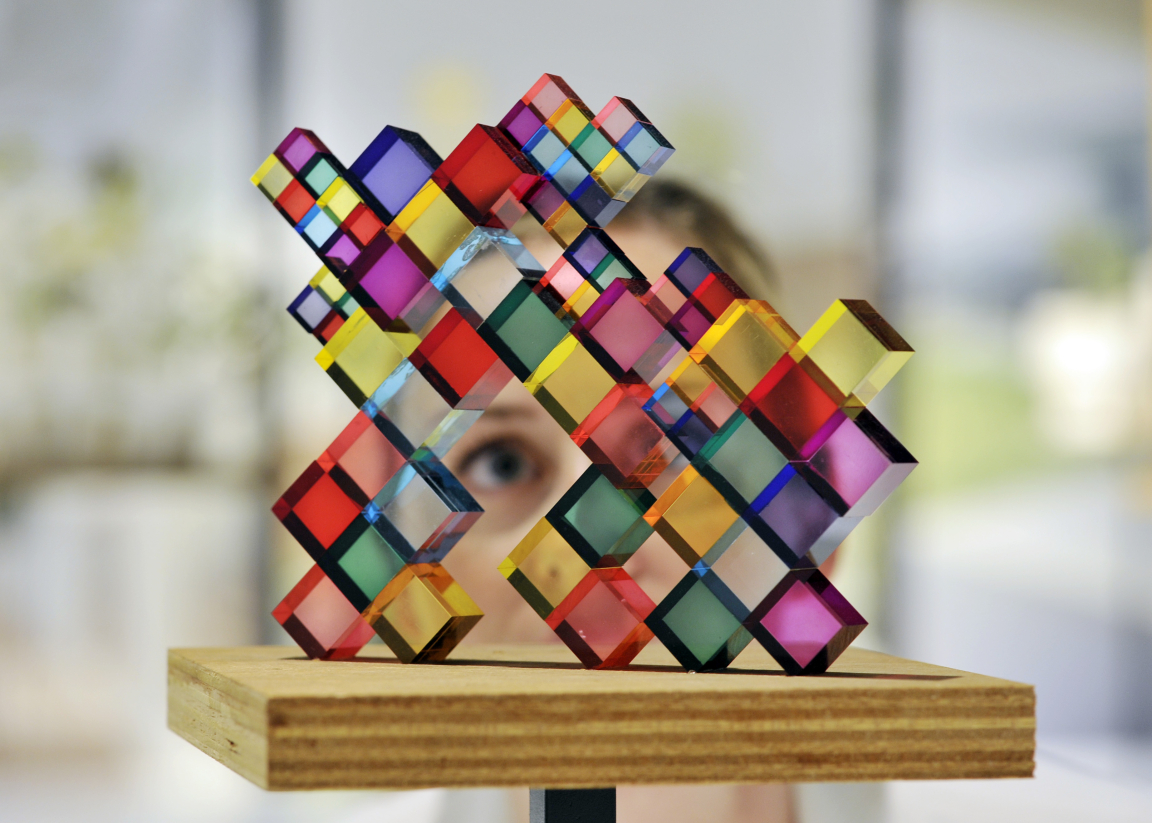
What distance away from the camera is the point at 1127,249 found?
2393mm

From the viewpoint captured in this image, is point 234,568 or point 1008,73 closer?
point 234,568

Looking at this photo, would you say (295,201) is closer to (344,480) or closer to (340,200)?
(340,200)

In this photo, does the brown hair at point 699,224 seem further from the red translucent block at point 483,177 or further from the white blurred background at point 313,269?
the white blurred background at point 313,269

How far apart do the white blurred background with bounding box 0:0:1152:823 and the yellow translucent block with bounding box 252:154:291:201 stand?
1.43 metres

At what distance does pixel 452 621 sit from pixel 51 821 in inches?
66.2

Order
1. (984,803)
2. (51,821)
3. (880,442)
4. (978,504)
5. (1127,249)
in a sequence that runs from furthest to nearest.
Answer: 1. (1127,249)
2. (978,504)
3. (51,821)
4. (984,803)
5. (880,442)

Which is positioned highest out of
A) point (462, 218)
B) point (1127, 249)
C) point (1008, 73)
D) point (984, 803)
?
point (1008, 73)

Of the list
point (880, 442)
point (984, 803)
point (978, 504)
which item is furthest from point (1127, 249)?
point (880, 442)

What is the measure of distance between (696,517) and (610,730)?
4.1 inches

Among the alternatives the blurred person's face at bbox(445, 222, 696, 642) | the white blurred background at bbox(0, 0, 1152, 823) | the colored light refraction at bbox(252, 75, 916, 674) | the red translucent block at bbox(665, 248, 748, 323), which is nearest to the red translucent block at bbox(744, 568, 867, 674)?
the colored light refraction at bbox(252, 75, 916, 674)

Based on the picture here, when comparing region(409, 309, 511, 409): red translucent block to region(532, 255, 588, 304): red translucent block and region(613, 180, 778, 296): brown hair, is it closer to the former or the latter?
region(532, 255, 588, 304): red translucent block

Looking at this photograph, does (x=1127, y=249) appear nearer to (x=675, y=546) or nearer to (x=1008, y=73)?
(x=1008, y=73)

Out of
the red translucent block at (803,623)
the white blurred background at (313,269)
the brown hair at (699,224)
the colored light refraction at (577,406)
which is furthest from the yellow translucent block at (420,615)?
the white blurred background at (313,269)

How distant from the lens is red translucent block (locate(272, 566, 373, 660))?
45 centimetres
